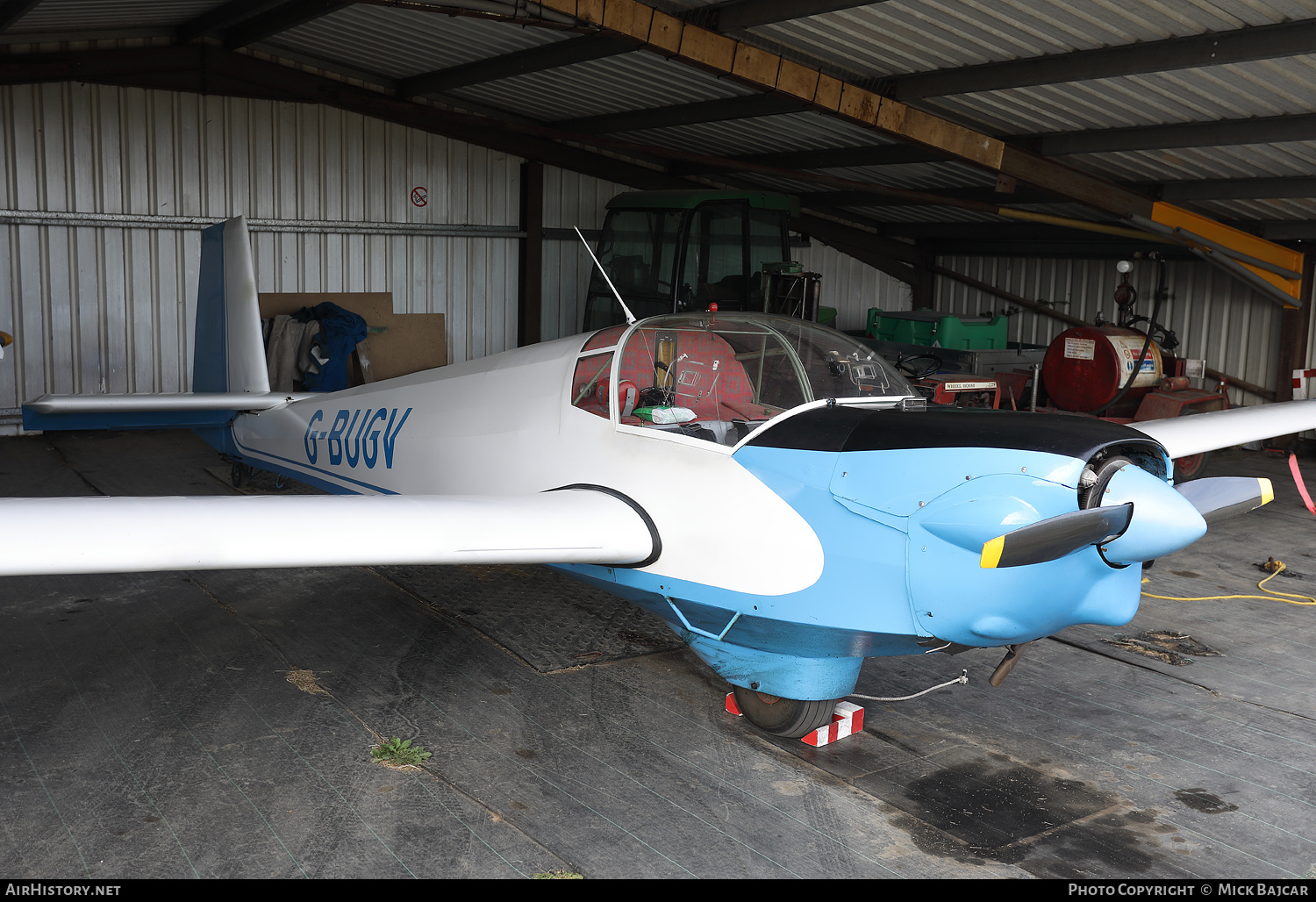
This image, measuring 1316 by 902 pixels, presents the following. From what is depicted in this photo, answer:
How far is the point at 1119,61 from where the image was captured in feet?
22.1

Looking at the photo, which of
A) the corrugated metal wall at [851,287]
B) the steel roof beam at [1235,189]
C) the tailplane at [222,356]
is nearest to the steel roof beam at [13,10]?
the tailplane at [222,356]

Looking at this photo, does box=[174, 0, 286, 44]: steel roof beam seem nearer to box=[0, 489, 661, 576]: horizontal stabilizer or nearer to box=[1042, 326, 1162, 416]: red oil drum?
box=[0, 489, 661, 576]: horizontal stabilizer

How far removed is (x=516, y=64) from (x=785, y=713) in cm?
804

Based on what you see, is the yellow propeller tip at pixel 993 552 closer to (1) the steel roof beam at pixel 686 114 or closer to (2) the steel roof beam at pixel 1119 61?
(2) the steel roof beam at pixel 1119 61

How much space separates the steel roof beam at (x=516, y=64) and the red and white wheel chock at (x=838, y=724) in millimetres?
5201

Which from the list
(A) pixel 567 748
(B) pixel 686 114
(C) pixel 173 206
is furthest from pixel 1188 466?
(C) pixel 173 206

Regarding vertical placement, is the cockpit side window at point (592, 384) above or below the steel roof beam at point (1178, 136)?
below

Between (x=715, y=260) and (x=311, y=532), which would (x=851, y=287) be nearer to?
(x=715, y=260)

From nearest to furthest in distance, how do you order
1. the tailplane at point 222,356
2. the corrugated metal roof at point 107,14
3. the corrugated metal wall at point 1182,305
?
the tailplane at point 222,356 < the corrugated metal roof at point 107,14 < the corrugated metal wall at point 1182,305

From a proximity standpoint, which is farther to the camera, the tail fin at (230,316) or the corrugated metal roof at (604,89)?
the corrugated metal roof at (604,89)

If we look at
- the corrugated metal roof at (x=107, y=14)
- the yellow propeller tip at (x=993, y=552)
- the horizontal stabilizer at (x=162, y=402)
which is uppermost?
the corrugated metal roof at (x=107, y=14)

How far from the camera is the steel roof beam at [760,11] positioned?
6695mm
